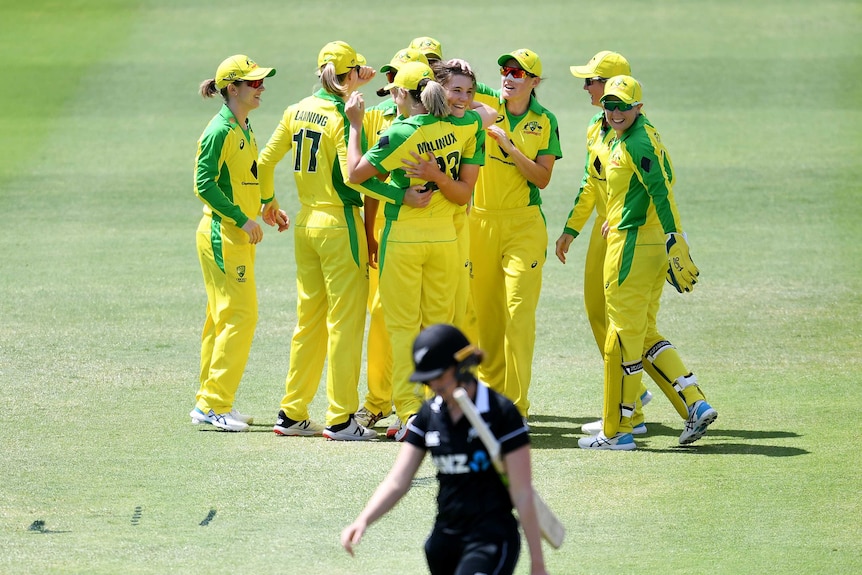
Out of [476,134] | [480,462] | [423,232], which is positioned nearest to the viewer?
[480,462]

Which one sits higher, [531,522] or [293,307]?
[531,522]

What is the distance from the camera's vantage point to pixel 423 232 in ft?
26.6

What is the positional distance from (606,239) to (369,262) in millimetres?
1623

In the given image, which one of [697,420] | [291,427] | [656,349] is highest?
[656,349]

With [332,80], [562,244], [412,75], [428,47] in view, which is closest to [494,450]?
[412,75]

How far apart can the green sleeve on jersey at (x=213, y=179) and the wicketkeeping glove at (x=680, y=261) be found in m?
2.78

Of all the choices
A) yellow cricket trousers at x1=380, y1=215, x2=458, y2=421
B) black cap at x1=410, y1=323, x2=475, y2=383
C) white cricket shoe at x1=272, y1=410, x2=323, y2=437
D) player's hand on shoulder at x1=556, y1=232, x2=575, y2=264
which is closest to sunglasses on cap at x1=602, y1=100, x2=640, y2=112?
yellow cricket trousers at x1=380, y1=215, x2=458, y2=421

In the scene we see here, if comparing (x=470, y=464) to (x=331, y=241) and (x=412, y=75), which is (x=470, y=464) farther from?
(x=331, y=241)

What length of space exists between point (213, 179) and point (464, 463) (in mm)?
4372

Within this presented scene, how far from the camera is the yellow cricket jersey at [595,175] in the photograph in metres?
8.56

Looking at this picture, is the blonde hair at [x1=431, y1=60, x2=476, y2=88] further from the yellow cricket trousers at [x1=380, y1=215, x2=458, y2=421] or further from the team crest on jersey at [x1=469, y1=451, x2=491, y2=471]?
the team crest on jersey at [x1=469, y1=451, x2=491, y2=471]

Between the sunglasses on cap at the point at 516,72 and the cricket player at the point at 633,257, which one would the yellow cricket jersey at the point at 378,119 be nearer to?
the sunglasses on cap at the point at 516,72

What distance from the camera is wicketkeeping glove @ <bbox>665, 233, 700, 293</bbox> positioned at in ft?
26.0

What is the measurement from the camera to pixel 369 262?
28.9ft
